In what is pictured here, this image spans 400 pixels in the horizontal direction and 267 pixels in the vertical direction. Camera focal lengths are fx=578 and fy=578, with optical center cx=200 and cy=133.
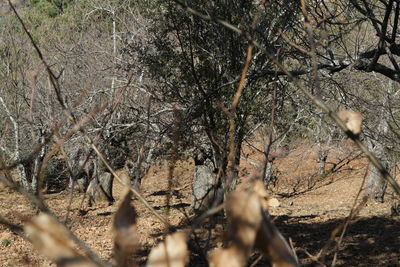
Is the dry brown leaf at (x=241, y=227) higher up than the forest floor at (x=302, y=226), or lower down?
lower down

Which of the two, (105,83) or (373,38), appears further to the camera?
(105,83)

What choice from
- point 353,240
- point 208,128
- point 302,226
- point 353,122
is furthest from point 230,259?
point 302,226

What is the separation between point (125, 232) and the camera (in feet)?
2.47

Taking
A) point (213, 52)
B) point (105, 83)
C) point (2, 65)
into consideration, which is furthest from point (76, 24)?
point (213, 52)

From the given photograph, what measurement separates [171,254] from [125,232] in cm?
7

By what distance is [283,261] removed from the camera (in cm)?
77

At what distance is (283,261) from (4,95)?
14572 mm

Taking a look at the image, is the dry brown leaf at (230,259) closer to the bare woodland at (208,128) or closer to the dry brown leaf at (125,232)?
the bare woodland at (208,128)

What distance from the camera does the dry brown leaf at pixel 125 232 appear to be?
0.73 metres

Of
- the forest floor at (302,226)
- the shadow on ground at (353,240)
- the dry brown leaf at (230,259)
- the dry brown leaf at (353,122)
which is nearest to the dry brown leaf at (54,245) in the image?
the dry brown leaf at (230,259)

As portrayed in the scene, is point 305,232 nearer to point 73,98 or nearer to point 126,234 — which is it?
point 73,98

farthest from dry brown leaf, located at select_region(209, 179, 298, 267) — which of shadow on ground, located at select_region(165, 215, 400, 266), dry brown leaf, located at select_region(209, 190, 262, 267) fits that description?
shadow on ground, located at select_region(165, 215, 400, 266)

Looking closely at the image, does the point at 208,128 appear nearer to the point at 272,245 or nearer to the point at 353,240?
the point at 272,245

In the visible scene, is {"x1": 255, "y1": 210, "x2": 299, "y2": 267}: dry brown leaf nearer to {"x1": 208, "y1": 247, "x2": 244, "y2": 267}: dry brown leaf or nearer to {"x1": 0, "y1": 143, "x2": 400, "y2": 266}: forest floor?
{"x1": 208, "y1": 247, "x2": 244, "y2": 267}: dry brown leaf
